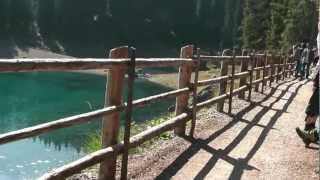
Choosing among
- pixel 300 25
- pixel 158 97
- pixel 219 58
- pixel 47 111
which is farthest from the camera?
pixel 300 25

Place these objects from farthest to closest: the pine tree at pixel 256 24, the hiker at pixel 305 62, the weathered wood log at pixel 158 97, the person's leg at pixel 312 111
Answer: the pine tree at pixel 256 24 < the hiker at pixel 305 62 < the person's leg at pixel 312 111 < the weathered wood log at pixel 158 97

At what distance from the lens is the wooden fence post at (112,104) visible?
684 centimetres

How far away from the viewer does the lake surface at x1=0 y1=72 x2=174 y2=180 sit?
564 inches

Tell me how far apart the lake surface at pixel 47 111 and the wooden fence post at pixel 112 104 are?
393cm

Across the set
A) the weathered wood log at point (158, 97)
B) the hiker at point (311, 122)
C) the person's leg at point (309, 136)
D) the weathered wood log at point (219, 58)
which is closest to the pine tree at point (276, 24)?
the weathered wood log at point (219, 58)

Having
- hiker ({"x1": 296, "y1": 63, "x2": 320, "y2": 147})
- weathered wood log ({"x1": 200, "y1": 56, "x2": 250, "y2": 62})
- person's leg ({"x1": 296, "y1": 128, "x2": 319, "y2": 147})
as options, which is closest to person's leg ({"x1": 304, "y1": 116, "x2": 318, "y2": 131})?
hiker ({"x1": 296, "y1": 63, "x2": 320, "y2": 147})

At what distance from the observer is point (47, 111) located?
28.6 m

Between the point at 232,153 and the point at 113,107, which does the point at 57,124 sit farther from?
the point at 232,153

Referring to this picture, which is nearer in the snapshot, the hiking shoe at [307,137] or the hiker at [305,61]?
the hiking shoe at [307,137]

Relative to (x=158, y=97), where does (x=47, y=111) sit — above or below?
below

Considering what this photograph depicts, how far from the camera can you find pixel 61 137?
18344 mm

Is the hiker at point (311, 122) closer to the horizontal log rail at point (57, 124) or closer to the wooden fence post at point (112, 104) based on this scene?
the horizontal log rail at point (57, 124)

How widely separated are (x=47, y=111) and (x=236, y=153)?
20.2 metres

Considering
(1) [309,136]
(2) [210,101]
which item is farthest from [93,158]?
(2) [210,101]
